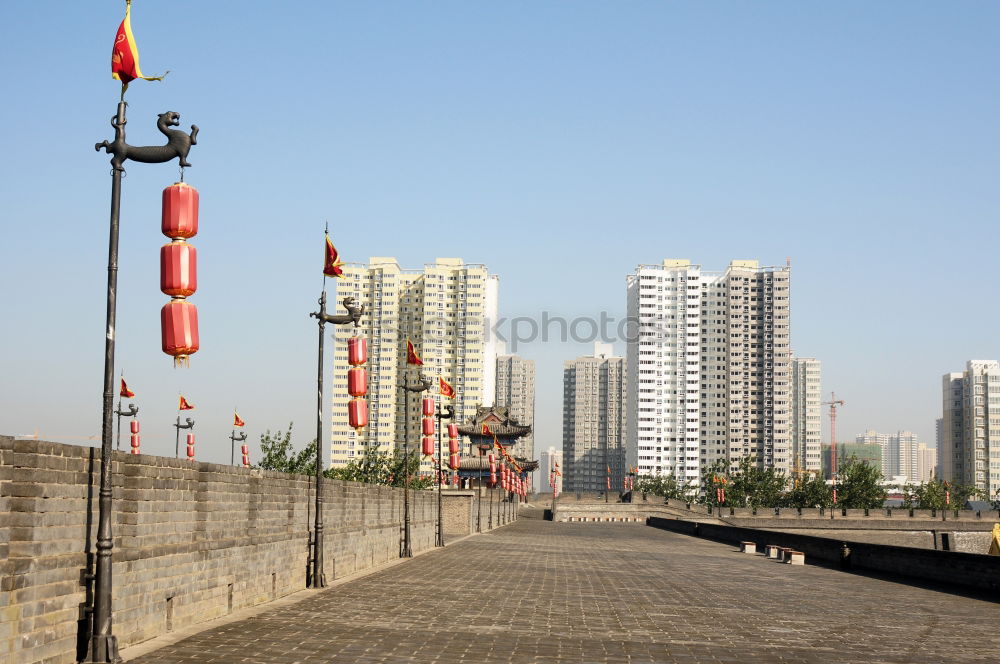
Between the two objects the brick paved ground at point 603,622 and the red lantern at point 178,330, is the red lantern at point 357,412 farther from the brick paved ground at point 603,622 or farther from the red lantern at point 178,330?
the red lantern at point 178,330

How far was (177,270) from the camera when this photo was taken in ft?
45.2

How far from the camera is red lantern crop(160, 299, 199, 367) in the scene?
45.1 feet

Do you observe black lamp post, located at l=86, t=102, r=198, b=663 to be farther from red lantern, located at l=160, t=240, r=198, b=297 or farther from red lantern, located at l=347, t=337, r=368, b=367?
red lantern, located at l=347, t=337, r=368, b=367

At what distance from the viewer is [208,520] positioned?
17766 millimetres

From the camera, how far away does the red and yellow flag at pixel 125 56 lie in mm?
14242

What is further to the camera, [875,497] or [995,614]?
[875,497]

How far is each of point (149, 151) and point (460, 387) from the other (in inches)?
7171

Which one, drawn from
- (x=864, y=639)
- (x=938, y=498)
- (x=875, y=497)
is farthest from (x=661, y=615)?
(x=938, y=498)

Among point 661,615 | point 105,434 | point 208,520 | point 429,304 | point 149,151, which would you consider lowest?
point 661,615

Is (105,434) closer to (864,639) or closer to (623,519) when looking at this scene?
(864,639)

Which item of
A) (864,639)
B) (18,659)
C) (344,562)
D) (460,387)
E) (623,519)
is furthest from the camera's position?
(460,387)

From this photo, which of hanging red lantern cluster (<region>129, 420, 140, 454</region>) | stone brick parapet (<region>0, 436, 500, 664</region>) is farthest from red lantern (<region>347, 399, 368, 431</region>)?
hanging red lantern cluster (<region>129, 420, 140, 454</region>)

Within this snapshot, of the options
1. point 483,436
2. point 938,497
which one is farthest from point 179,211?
point 938,497

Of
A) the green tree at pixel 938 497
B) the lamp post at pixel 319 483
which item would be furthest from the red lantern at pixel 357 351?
the green tree at pixel 938 497
